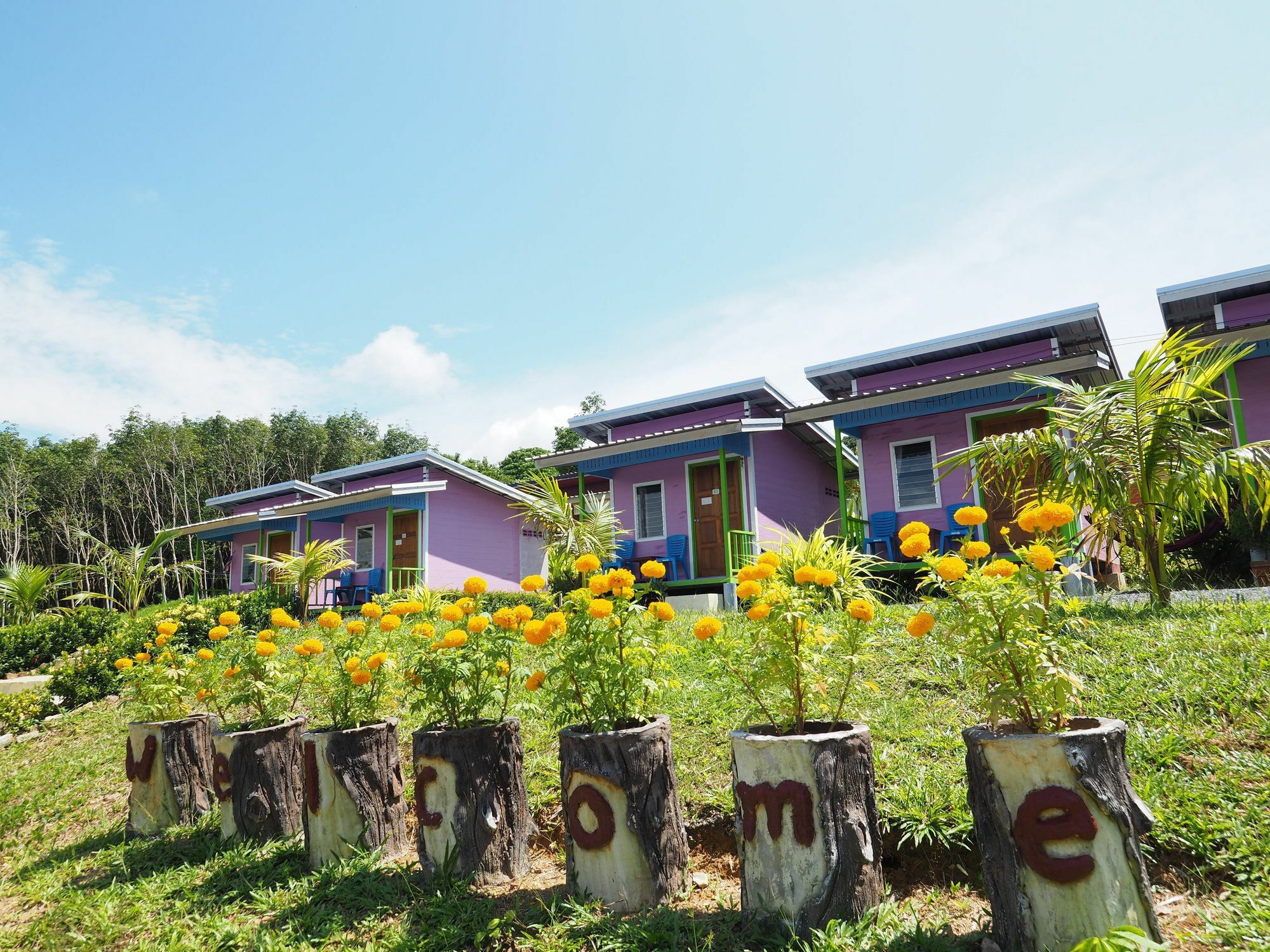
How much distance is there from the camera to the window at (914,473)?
12367mm

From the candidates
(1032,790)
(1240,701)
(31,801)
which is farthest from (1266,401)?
(31,801)

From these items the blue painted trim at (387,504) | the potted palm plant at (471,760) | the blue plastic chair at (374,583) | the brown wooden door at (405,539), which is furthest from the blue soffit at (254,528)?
the potted palm plant at (471,760)

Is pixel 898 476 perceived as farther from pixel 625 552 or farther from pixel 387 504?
pixel 387 504

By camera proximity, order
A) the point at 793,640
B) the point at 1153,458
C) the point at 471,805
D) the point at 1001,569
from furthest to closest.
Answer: the point at 1153,458
the point at 471,805
the point at 793,640
the point at 1001,569

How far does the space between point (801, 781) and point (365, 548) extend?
62.5ft

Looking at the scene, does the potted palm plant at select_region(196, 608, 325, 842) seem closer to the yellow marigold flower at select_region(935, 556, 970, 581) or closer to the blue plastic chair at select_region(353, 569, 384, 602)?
the yellow marigold flower at select_region(935, 556, 970, 581)

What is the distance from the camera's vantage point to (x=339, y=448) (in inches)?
1505

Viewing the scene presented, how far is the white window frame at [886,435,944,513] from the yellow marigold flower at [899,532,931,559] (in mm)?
10065

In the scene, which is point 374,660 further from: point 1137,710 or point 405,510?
point 405,510

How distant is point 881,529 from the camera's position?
12352mm

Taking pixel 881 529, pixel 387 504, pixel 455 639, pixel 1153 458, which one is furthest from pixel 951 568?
pixel 387 504

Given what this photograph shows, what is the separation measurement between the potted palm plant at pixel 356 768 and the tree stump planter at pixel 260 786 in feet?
1.56

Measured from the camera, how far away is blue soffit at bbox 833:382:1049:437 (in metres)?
11.0

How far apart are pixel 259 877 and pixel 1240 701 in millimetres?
4873
